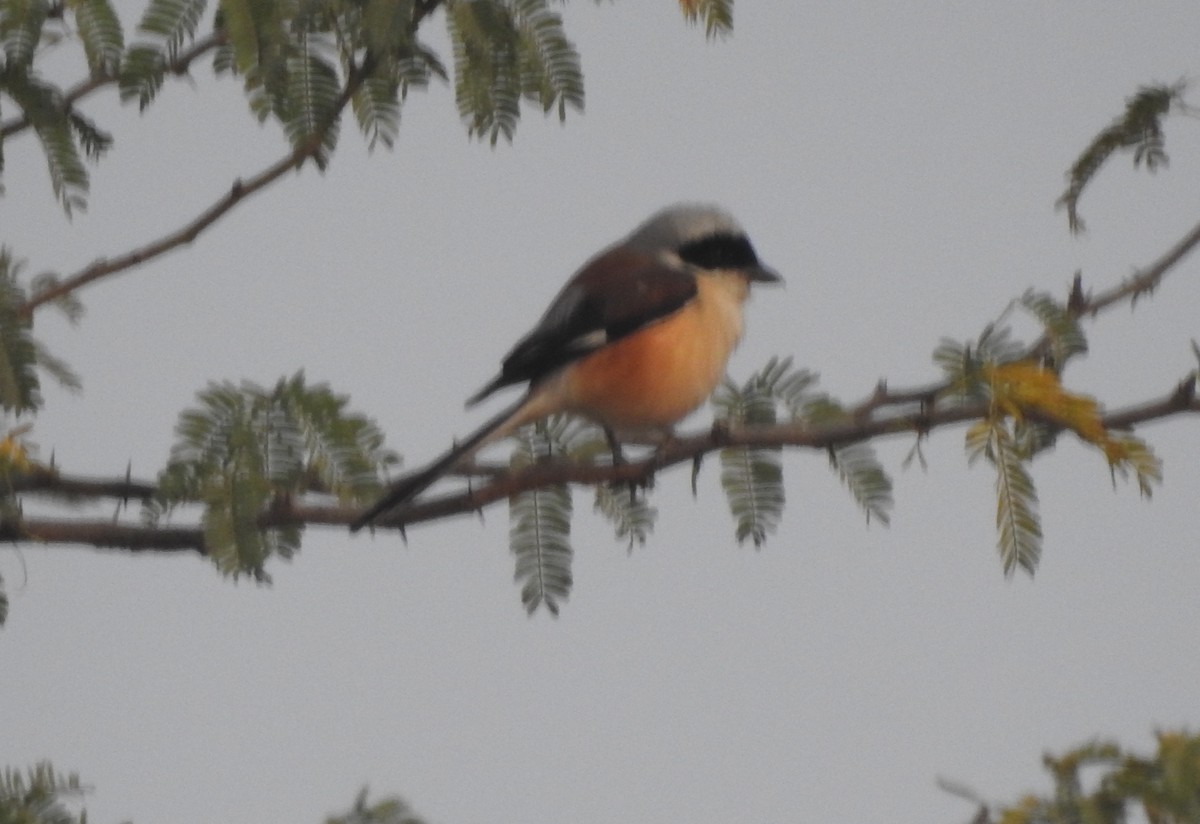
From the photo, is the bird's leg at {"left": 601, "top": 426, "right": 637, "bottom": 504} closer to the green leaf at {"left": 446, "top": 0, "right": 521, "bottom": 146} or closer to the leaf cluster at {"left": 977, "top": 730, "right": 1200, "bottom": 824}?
the green leaf at {"left": 446, "top": 0, "right": 521, "bottom": 146}

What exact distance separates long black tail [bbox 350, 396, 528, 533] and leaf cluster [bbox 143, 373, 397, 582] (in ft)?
0.17

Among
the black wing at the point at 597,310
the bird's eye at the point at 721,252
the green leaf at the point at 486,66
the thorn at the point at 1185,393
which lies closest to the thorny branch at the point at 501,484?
the thorn at the point at 1185,393

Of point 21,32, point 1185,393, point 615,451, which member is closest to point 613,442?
point 615,451

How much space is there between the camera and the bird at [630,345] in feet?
17.4

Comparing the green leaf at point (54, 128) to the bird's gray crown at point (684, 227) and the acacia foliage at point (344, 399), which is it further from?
the bird's gray crown at point (684, 227)

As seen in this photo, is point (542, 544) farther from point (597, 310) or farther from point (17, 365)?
point (597, 310)

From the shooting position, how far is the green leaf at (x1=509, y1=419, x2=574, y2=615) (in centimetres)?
422

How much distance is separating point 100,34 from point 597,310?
1.83 m

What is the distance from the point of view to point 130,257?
396 cm

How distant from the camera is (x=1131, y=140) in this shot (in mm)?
4352

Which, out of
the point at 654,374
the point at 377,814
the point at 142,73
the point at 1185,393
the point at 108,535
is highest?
the point at 142,73

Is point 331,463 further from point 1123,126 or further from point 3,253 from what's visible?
point 1123,126

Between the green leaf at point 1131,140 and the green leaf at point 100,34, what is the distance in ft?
6.92

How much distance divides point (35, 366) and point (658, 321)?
2198 millimetres
